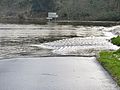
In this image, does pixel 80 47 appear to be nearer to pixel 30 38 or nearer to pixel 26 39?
pixel 26 39

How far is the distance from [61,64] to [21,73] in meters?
3.44

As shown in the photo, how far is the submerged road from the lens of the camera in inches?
494

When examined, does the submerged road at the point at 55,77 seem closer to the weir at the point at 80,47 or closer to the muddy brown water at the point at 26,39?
the muddy brown water at the point at 26,39

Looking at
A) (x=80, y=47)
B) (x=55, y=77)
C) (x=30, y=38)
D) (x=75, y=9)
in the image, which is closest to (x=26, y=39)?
(x=30, y=38)

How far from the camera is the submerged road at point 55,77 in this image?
1255 cm

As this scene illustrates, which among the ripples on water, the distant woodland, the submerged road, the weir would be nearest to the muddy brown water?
the ripples on water

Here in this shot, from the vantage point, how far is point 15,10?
443ft

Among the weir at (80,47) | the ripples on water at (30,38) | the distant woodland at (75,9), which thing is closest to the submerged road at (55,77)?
the weir at (80,47)

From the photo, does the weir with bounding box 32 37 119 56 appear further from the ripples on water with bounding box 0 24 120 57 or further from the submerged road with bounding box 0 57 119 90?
the submerged road with bounding box 0 57 119 90

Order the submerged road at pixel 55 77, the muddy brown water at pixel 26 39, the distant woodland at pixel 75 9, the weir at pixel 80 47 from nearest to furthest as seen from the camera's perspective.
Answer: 1. the submerged road at pixel 55 77
2. the weir at pixel 80 47
3. the muddy brown water at pixel 26 39
4. the distant woodland at pixel 75 9

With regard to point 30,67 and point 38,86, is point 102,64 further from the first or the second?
point 38,86

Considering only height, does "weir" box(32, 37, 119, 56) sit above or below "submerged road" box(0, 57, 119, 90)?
below

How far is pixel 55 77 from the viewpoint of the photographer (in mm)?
14477

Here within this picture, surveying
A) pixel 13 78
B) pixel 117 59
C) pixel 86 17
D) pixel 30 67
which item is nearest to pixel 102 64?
pixel 117 59
